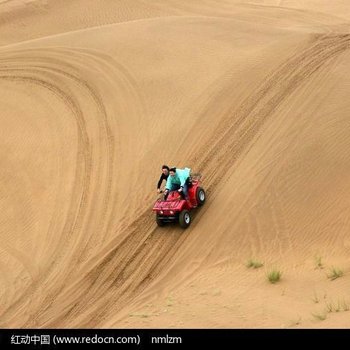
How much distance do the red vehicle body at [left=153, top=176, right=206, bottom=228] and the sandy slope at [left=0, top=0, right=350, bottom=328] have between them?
286 millimetres

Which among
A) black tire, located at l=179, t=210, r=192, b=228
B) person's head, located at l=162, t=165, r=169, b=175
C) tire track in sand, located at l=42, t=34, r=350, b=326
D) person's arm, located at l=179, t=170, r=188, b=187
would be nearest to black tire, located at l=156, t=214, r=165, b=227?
tire track in sand, located at l=42, t=34, r=350, b=326

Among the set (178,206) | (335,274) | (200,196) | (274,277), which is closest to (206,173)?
(200,196)

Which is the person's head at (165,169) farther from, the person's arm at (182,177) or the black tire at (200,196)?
the black tire at (200,196)

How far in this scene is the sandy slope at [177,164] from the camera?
41.7ft

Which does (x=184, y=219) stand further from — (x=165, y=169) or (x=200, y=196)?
(x=165, y=169)

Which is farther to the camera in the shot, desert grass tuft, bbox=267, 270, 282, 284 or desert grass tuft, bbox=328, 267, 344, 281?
desert grass tuft, bbox=267, 270, 282, 284

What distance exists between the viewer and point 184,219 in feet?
48.2

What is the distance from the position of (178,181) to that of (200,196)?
73cm

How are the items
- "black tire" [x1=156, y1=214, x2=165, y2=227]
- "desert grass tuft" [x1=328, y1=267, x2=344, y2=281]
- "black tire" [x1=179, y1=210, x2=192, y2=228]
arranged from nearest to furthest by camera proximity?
"desert grass tuft" [x1=328, y1=267, x2=344, y2=281]
"black tire" [x1=179, y1=210, x2=192, y2=228]
"black tire" [x1=156, y1=214, x2=165, y2=227]

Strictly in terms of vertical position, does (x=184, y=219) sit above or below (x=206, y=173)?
below

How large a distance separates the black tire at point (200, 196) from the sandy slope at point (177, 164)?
192mm

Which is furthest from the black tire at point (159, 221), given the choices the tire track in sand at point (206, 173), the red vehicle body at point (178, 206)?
the tire track in sand at point (206, 173)

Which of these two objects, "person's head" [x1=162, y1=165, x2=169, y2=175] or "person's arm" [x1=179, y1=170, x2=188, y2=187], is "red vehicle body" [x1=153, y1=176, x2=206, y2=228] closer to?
"person's arm" [x1=179, y1=170, x2=188, y2=187]

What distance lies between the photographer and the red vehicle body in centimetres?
1464
